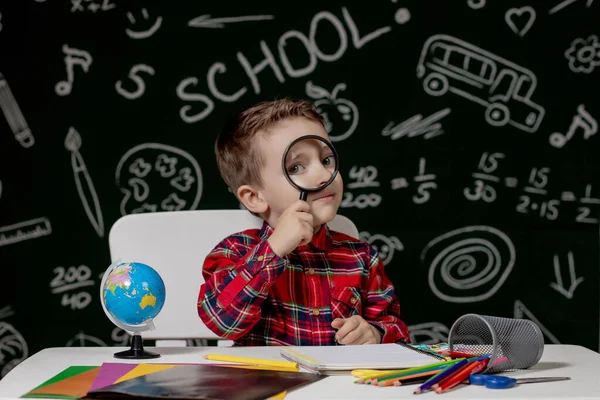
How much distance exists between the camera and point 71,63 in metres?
2.41

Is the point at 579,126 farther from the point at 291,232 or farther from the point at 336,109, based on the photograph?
the point at 291,232

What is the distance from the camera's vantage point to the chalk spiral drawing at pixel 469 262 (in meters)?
2.45

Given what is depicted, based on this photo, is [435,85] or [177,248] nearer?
[177,248]

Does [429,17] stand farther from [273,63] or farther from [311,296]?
[311,296]

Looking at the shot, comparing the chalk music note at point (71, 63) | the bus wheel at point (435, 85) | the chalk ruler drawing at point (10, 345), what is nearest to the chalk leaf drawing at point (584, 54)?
the bus wheel at point (435, 85)

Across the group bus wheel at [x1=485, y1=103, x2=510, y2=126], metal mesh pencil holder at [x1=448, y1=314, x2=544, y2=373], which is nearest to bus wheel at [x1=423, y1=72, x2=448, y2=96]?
bus wheel at [x1=485, y1=103, x2=510, y2=126]

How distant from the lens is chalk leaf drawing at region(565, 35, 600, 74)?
2.45 metres

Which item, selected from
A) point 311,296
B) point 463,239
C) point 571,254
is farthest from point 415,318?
point 311,296

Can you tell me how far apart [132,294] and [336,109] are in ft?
4.36

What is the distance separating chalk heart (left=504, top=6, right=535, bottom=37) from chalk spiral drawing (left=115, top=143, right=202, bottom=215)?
1.11m

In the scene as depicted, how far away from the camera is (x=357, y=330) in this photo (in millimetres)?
1514

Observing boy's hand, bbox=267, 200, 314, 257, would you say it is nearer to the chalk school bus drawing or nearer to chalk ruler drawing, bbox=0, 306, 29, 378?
the chalk school bus drawing

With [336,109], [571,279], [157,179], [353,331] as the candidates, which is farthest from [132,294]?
[571,279]

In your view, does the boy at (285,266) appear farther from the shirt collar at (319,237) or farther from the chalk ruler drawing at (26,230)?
the chalk ruler drawing at (26,230)
